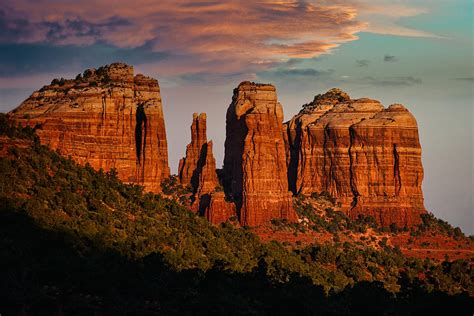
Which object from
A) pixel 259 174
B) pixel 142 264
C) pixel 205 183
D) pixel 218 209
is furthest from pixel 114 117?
pixel 142 264


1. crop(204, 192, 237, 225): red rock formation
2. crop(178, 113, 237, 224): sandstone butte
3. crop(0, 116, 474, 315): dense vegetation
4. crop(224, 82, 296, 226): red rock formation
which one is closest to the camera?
crop(0, 116, 474, 315): dense vegetation

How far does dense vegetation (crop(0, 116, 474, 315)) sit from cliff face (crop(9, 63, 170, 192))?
28.0 ft

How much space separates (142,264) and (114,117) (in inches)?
2131

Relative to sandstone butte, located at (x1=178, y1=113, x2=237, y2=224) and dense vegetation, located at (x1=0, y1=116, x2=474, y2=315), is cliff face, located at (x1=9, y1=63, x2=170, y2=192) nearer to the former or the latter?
sandstone butte, located at (x1=178, y1=113, x2=237, y2=224)

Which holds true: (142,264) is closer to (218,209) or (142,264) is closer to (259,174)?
(218,209)

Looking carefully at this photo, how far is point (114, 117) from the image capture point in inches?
7520

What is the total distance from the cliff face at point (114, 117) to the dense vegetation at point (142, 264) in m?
8.55

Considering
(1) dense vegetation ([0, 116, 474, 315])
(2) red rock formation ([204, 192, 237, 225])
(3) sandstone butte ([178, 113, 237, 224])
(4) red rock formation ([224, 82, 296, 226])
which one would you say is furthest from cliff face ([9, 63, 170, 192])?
(4) red rock formation ([224, 82, 296, 226])

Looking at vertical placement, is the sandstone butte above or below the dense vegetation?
above

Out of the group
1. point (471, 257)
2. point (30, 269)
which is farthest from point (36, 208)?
point (471, 257)

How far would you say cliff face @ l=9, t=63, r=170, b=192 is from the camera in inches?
7382

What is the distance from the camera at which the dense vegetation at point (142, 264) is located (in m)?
127

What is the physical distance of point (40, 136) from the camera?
A: 568ft

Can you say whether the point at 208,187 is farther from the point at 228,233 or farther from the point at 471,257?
the point at 471,257
